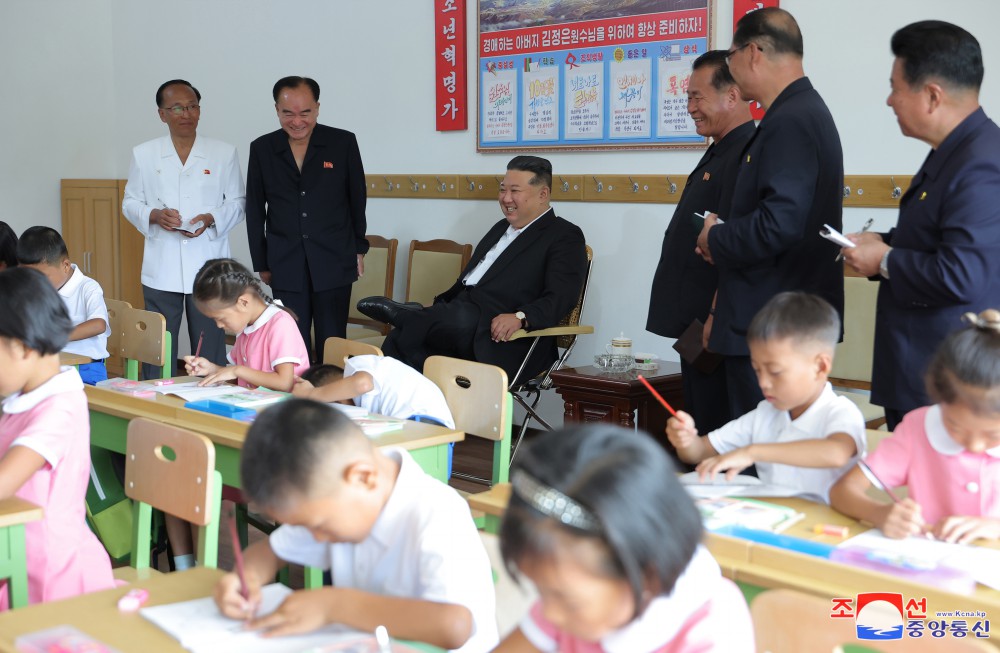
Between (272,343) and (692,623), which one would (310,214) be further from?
(692,623)

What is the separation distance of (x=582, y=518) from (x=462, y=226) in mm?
4583

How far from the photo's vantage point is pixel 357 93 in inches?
231

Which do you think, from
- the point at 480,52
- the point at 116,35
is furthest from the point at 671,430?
the point at 116,35

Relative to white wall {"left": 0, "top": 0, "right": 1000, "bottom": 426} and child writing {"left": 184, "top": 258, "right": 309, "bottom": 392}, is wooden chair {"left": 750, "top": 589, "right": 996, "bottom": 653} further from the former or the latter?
white wall {"left": 0, "top": 0, "right": 1000, "bottom": 426}

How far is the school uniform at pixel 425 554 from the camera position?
1.43 metres

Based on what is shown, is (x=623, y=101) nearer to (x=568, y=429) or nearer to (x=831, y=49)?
(x=831, y=49)

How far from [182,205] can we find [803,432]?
3.79 m

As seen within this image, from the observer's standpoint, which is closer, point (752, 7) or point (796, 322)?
point (796, 322)

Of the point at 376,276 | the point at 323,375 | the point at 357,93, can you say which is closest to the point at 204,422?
the point at 323,375

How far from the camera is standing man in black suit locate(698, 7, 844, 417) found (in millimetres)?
2762

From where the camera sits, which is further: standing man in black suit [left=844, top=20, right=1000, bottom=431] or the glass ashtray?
the glass ashtray

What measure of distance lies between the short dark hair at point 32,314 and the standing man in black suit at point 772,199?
1.63m

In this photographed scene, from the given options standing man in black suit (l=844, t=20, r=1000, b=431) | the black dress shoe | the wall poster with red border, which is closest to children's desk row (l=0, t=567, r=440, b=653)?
standing man in black suit (l=844, t=20, r=1000, b=431)

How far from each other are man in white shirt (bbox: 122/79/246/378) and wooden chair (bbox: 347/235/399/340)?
2.52ft
